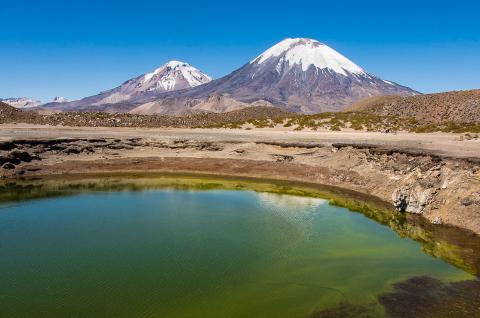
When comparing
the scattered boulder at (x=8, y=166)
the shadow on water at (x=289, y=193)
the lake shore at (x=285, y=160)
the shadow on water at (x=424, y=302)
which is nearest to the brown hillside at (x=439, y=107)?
the lake shore at (x=285, y=160)

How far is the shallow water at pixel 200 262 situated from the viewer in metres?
14.0

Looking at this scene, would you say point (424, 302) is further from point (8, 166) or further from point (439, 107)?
point (439, 107)

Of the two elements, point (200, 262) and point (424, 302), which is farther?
point (200, 262)

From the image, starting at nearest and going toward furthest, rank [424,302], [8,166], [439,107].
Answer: [424,302] → [8,166] → [439,107]

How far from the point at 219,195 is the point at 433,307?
67.5 feet

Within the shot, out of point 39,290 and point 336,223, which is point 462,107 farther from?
point 39,290

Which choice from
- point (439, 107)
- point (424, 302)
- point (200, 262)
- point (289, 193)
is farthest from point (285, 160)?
point (439, 107)

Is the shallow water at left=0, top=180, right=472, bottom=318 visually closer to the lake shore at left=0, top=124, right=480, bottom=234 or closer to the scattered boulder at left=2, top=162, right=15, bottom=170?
the lake shore at left=0, top=124, right=480, bottom=234

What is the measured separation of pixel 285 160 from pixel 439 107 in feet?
159

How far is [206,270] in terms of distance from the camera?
16.8 m

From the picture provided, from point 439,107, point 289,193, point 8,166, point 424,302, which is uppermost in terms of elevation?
point 439,107

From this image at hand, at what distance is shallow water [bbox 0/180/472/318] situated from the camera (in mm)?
14016

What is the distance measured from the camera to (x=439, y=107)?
253 ft

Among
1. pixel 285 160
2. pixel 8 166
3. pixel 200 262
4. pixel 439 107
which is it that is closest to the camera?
pixel 200 262
